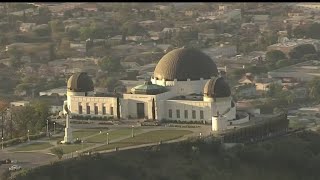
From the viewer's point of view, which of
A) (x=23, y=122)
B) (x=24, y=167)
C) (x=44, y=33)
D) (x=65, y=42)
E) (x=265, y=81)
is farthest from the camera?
(x=44, y=33)

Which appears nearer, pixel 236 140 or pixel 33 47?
pixel 236 140

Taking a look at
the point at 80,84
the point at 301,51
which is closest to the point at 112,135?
the point at 80,84

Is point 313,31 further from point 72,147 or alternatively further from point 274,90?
point 72,147

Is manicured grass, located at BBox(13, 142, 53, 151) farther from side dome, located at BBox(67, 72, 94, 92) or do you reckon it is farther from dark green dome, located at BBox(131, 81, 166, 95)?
side dome, located at BBox(67, 72, 94, 92)

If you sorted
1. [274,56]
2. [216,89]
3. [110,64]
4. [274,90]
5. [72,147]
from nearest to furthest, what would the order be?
[72,147] → [216,89] → [274,90] → [110,64] → [274,56]

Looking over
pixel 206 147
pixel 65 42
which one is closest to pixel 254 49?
pixel 65 42

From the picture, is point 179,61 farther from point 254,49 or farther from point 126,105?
point 254,49

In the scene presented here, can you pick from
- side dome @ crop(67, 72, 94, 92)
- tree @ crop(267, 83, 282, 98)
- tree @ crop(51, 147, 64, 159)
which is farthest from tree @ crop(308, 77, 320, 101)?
tree @ crop(51, 147, 64, 159)
